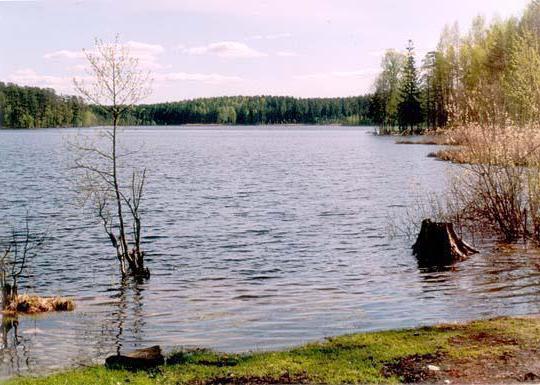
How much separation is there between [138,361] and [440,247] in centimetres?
1403

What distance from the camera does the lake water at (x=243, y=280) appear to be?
45.9 ft

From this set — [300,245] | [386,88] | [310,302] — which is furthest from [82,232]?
[386,88]

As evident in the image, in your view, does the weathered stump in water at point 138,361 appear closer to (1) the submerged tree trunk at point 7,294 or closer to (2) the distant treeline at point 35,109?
(1) the submerged tree trunk at point 7,294

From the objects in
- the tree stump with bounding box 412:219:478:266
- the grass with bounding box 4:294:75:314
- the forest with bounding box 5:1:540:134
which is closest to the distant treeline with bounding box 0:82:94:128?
the forest with bounding box 5:1:540:134

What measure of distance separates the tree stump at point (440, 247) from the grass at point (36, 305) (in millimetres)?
12125

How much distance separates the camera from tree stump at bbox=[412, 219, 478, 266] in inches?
862

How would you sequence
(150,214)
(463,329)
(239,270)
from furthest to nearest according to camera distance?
(150,214) → (239,270) → (463,329)

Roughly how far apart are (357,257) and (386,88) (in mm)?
106933

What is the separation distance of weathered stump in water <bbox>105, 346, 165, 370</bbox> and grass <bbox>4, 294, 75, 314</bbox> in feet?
19.9

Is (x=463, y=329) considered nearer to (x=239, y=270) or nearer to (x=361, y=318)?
(x=361, y=318)

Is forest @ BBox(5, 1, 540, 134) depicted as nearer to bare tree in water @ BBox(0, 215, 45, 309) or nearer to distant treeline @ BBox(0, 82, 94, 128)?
distant treeline @ BBox(0, 82, 94, 128)

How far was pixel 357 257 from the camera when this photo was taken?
23.4 metres

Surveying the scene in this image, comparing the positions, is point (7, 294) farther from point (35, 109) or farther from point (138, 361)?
point (35, 109)

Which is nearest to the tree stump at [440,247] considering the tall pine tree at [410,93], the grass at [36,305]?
the grass at [36,305]
